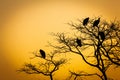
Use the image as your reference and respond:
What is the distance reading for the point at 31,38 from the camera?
2.16 m

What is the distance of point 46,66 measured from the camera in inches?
78.3

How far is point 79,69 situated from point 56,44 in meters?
0.26

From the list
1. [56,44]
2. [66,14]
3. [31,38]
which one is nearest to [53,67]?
[56,44]

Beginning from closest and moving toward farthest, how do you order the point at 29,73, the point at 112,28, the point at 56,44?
1. the point at 112,28
2. the point at 29,73
3. the point at 56,44

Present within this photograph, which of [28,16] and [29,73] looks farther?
[28,16]

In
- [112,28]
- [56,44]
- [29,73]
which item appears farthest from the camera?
[56,44]

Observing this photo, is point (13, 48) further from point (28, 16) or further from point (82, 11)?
point (82, 11)

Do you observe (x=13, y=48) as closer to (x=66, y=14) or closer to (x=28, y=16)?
(x=28, y=16)

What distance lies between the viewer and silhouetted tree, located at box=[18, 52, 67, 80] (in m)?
1.93

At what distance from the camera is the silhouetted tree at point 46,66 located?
6.33 feet

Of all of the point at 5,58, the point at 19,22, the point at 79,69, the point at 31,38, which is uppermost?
the point at 19,22

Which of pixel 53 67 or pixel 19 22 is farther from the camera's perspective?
pixel 19 22

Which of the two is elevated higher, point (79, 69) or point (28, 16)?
point (28, 16)

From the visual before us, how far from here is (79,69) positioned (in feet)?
6.75
